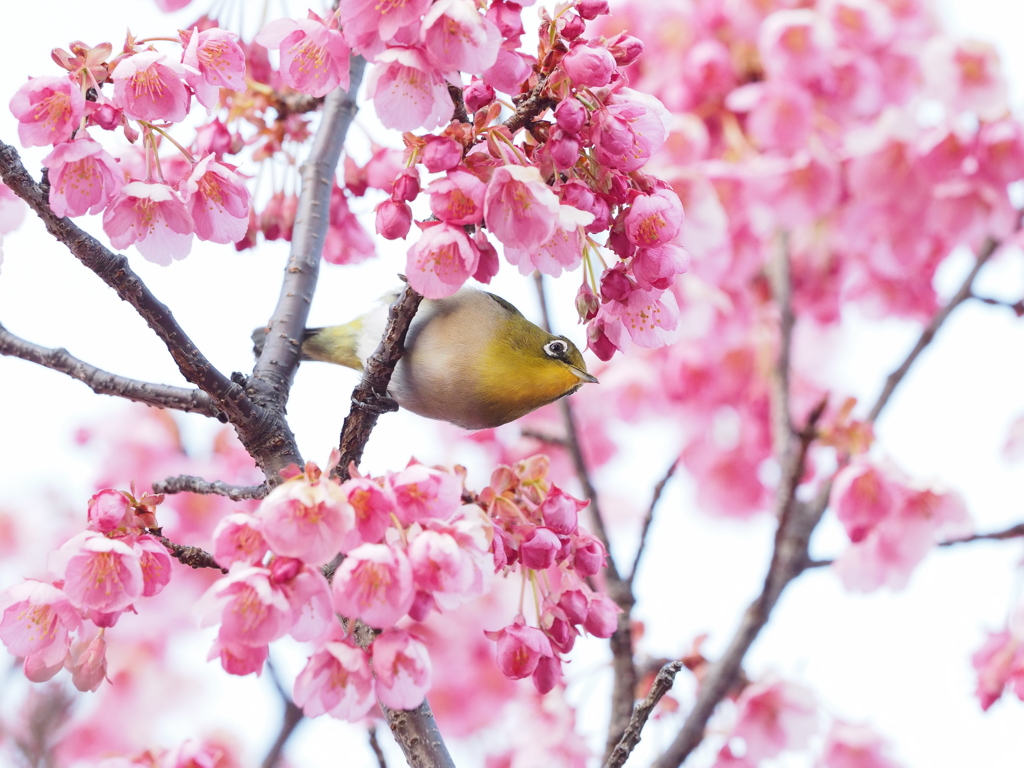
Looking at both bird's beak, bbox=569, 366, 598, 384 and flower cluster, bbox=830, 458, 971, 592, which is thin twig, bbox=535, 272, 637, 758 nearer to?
bird's beak, bbox=569, 366, 598, 384

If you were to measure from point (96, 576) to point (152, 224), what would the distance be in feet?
1.48

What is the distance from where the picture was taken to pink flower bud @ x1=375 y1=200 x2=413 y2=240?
3.45ft

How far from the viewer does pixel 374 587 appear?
37.1 inches

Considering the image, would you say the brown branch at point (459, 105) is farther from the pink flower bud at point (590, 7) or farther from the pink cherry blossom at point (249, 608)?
the pink cherry blossom at point (249, 608)

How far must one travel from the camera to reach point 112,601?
3.46 feet

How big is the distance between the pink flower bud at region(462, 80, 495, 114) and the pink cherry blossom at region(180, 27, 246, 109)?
34 cm

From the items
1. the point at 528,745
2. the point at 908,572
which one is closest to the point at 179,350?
the point at 528,745

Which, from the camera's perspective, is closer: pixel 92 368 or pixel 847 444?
pixel 92 368

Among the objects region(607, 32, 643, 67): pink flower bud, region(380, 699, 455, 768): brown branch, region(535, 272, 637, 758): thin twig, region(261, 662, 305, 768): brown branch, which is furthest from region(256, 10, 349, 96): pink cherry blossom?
region(261, 662, 305, 768): brown branch

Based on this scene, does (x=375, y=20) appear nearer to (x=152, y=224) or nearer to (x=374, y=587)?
(x=152, y=224)

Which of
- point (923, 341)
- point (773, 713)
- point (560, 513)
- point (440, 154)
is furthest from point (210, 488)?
point (923, 341)

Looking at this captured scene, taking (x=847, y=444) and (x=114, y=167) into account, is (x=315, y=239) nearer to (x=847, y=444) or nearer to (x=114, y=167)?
(x=114, y=167)

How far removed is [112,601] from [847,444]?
6.39 feet

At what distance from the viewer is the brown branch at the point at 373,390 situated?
119cm
